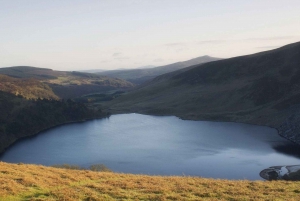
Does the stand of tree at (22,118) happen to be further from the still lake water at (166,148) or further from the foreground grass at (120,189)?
the foreground grass at (120,189)

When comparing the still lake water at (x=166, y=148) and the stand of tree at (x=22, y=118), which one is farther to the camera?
the stand of tree at (x=22, y=118)

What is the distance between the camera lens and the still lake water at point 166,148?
3425 inches

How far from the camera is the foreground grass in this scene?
20922mm

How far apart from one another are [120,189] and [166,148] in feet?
295

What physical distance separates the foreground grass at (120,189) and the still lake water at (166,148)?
52.3 metres

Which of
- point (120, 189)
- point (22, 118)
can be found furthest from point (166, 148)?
point (22, 118)

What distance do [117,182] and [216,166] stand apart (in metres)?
64.2

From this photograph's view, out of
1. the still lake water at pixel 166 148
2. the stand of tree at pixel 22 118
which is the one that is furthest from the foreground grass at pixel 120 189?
the stand of tree at pixel 22 118

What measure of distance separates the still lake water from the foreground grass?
52267mm

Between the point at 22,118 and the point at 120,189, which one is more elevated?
the point at 120,189

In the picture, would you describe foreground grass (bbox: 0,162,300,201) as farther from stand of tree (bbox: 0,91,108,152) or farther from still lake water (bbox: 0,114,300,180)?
stand of tree (bbox: 0,91,108,152)

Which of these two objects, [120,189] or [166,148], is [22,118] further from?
[120,189]

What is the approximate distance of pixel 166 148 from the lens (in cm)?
11275

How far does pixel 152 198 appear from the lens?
21.3 meters
